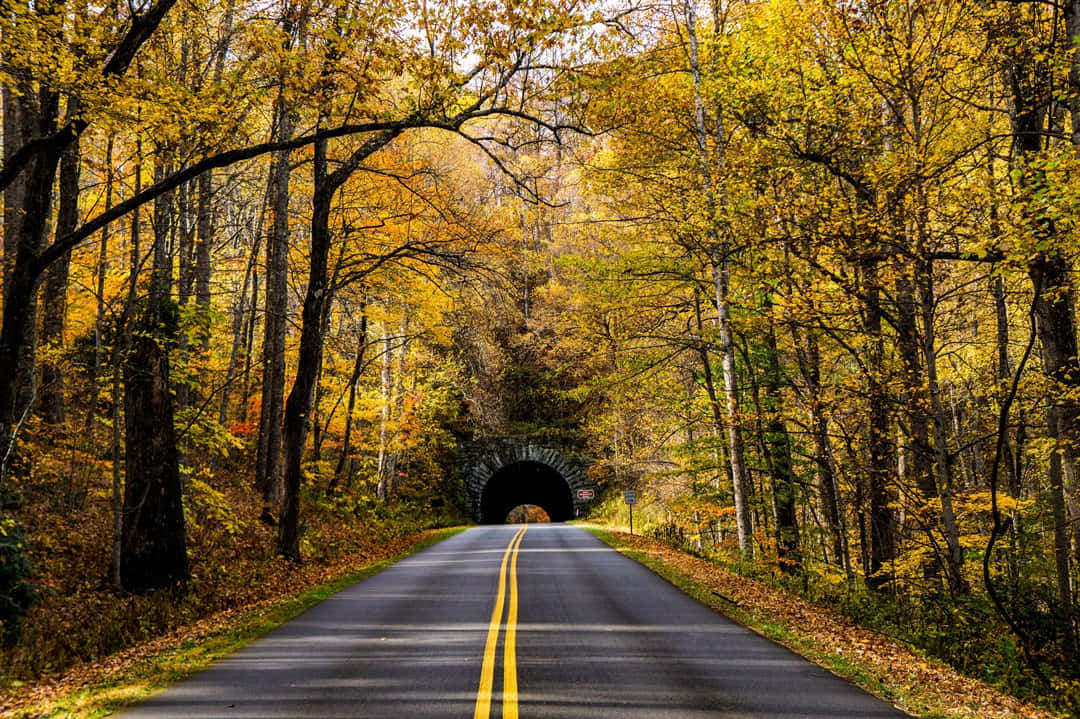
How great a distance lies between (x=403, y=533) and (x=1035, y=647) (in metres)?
18.8

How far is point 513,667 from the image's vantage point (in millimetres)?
6273

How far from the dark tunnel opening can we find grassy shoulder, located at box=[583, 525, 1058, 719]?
2704 centimetres

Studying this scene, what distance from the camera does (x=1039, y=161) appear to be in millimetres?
6602

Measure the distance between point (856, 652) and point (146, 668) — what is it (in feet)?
24.3

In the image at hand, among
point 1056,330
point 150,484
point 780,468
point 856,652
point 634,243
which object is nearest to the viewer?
point 856,652

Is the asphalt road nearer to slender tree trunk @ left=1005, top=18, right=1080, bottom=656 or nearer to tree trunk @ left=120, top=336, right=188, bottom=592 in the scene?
tree trunk @ left=120, top=336, right=188, bottom=592

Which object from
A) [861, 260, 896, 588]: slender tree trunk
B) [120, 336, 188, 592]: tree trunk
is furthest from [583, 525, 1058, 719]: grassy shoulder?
[120, 336, 188, 592]: tree trunk

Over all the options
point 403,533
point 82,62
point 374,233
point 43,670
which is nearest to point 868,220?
point 82,62

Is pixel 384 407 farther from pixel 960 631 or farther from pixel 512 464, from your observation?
pixel 960 631

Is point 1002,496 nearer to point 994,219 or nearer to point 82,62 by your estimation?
point 994,219

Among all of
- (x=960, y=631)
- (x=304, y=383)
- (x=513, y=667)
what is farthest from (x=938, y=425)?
(x=304, y=383)

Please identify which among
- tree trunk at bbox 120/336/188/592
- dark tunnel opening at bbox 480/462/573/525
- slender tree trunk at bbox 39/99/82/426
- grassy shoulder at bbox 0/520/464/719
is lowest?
dark tunnel opening at bbox 480/462/573/525

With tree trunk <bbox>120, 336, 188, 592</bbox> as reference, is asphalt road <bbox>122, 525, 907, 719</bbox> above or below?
below

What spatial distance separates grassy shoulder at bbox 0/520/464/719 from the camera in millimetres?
5616
